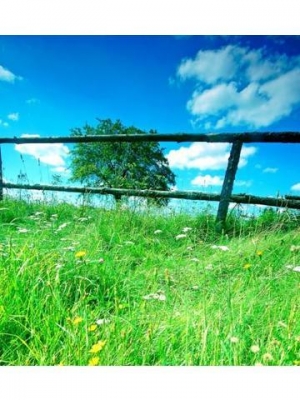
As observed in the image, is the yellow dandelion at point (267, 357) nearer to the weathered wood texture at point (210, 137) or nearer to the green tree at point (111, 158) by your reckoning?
the weathered wood texture at point (210, 137)

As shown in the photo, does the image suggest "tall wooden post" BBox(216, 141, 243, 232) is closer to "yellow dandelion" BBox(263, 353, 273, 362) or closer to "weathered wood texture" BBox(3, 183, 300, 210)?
"weathered wood texture" BBox(3, 183, 300, 210)

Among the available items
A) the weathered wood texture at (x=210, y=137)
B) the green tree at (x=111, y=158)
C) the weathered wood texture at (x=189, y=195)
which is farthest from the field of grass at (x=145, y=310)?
the green tree at (x=111, y=158)

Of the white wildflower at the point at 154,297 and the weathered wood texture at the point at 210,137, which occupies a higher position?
the weathered wood texture at the point at 210,137

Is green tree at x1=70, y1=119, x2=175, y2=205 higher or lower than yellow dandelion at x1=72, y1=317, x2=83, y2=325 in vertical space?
higher

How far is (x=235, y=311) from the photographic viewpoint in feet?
6.65

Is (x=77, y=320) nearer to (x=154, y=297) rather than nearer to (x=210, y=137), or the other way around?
(x=154, y=297)

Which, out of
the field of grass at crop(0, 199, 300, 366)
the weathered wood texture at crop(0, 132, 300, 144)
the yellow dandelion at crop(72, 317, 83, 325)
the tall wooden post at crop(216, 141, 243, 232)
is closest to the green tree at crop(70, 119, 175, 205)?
the weathered wood texture at crop(0, 132, 300, 144)

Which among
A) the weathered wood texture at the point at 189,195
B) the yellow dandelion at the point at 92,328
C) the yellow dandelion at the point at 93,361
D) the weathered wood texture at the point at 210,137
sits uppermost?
the weathered wood texture at the point at 210,137

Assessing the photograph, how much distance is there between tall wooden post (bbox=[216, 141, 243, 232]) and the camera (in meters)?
4.54

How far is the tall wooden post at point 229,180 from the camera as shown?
4.54m

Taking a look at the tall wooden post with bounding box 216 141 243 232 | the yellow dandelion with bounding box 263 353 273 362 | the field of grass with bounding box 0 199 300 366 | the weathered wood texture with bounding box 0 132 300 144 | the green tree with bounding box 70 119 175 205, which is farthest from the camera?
the green tree with bounding box 70 119 175 205
